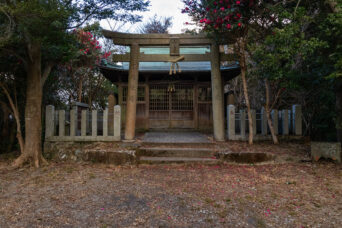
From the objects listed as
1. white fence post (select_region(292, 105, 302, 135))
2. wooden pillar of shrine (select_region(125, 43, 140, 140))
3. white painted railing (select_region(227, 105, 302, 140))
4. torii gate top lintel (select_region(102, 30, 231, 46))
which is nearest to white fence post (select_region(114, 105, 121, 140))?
wooden pillar of shrine (select_region(125, 43, 140, 140))

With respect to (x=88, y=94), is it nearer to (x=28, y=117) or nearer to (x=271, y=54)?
(x=28, y=117)

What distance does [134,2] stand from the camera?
18.0ft

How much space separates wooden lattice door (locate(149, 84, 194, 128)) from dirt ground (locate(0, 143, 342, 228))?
183 inches

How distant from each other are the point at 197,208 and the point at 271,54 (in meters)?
4.24

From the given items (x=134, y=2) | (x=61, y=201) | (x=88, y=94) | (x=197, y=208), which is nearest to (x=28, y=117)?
(x=61, y=201)

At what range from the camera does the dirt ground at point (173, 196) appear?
8.71ft

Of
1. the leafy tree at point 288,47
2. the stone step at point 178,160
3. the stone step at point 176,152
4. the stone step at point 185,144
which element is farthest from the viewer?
the stone step at point 185,144

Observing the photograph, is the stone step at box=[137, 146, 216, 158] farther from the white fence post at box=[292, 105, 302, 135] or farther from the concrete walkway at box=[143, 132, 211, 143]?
the white fence post at box=[292, 105, 302, 135]

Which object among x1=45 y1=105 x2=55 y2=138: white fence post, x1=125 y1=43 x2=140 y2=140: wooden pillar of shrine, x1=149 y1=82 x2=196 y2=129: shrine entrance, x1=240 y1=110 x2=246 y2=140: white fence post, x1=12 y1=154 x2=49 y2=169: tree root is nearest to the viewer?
x1=12 y1=154 x2=49 y2=169: tree root

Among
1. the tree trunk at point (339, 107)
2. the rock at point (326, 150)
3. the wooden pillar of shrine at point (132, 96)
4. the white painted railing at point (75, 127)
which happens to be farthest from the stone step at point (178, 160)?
the tree trunk at point (339, 107)

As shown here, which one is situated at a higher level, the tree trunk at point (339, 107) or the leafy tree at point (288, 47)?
the leafy tree at point (288, 47)

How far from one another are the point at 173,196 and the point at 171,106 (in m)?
6.73

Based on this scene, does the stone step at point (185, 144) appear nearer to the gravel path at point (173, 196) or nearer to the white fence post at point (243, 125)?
the gravel path at point (173, 196)

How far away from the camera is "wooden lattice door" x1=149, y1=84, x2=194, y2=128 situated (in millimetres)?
9805
